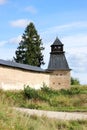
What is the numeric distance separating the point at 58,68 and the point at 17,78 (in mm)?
20125

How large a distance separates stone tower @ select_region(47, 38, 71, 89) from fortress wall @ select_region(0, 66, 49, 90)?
973cm

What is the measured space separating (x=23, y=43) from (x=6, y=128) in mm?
54048

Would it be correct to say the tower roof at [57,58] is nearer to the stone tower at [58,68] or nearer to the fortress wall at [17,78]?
the stone tower at [58,68]

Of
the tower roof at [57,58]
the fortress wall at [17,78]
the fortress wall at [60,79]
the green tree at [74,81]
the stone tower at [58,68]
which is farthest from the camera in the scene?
the green tree at [74,81]

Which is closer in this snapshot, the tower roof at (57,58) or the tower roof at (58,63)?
the tower roof at (58,63)

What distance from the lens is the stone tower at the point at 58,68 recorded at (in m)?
53.6

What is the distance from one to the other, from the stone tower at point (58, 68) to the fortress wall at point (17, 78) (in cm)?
973

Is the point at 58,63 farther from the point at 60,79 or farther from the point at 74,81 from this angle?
the point at 74,81

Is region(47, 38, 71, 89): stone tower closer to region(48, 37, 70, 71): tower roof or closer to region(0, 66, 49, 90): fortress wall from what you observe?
region(48, 37, 70, 71): tower roof

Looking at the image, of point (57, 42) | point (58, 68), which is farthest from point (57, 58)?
point (57, 42)

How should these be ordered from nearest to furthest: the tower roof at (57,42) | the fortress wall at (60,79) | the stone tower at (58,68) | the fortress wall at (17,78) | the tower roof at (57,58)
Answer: the fortress wall at (17,78), the fortress wall at (60,79), the stone tower at (58,68), the tower roof at (57,58), the tower roof at (57,42)

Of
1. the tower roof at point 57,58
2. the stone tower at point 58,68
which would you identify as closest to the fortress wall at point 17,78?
the stone tower at point 58,68

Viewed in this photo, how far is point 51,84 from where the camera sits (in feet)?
172

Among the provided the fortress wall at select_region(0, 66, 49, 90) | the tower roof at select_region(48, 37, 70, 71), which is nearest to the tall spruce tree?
the tower roof at select_region(48, 37, 70, 71)
